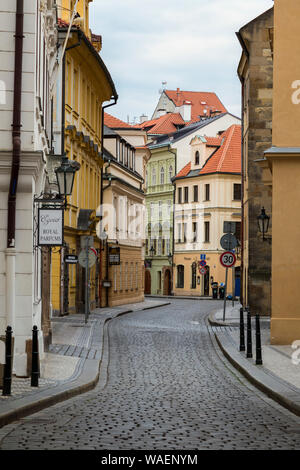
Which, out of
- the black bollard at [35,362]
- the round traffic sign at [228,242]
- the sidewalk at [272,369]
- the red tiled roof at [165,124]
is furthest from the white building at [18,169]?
the red tiled roof at [165,124]

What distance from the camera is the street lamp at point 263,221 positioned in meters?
33.9

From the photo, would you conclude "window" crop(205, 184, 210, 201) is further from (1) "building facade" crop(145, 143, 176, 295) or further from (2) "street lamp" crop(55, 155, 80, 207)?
(2) "street lamp" crop(55, 155, 80, 207)

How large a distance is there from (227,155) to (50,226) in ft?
204

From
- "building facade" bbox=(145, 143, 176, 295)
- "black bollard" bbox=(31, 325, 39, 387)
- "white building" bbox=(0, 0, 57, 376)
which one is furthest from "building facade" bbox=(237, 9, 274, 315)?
"building facade" bbox=(145, 143, 176, 295)

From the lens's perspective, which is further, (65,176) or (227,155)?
(227,155)

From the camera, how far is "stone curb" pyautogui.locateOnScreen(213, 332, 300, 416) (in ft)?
40.5

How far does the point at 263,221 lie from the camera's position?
34.1 meters

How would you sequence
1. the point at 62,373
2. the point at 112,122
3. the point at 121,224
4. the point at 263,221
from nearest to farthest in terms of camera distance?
the point at 62,373 < the point at 263,221 < the point at 121,224 < the point at 112,122

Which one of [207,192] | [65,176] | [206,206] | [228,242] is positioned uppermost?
[207,192]

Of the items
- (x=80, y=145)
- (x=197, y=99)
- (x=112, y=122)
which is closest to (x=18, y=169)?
(x=80, y=145)

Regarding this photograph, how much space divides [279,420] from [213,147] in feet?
224

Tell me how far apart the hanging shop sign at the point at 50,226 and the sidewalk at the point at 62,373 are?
6.90 feet

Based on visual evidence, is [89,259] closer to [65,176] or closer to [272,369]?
[65,176]

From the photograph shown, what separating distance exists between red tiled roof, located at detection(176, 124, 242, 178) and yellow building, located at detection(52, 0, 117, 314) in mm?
31199
